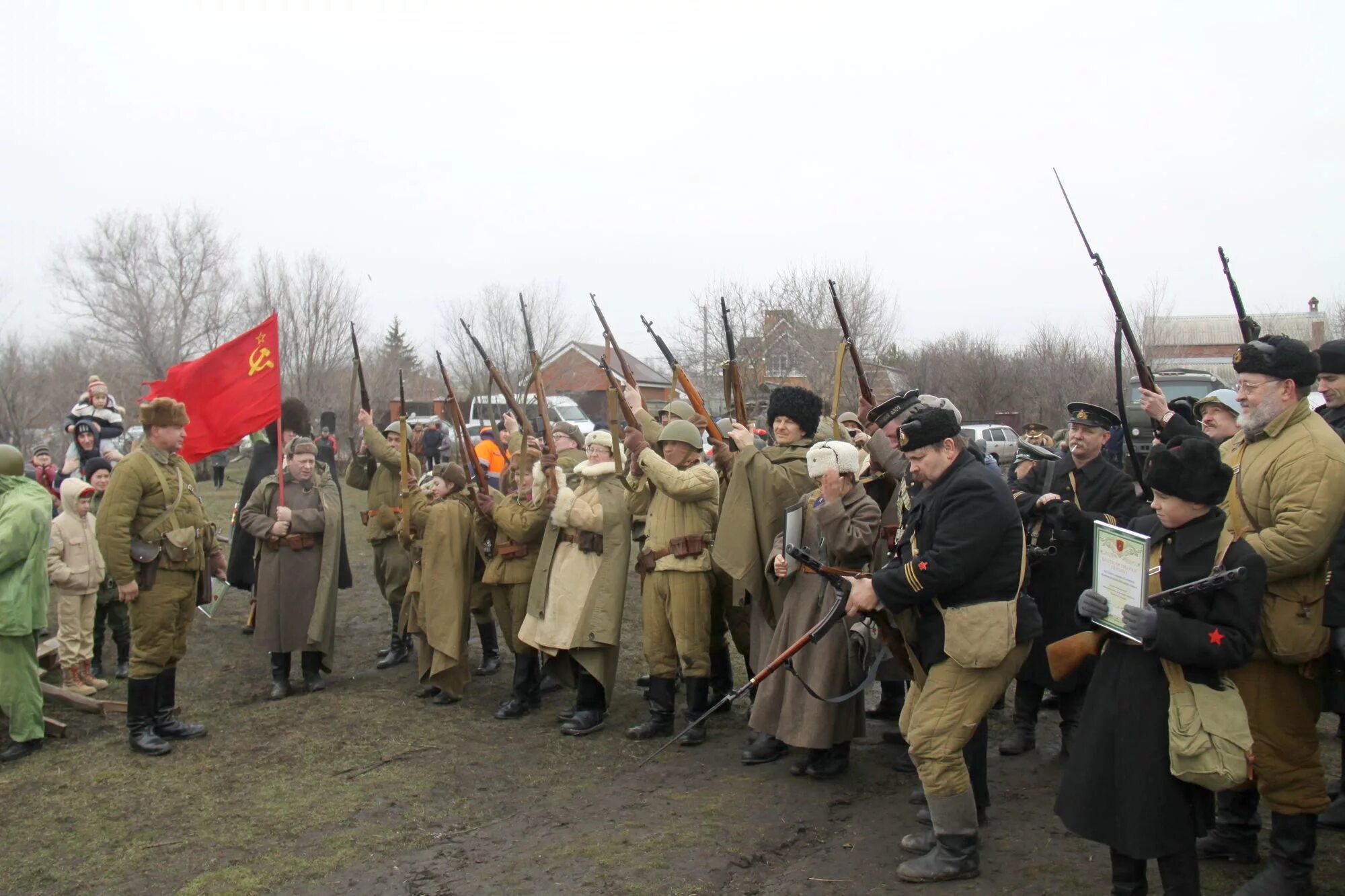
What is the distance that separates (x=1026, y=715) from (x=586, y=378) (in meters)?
39.1

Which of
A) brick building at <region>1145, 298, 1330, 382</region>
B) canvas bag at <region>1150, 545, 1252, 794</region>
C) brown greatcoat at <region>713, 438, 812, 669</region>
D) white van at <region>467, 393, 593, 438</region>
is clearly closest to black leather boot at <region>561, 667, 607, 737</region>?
brown greatcoat at <region>713, 438, 812, 669</region>

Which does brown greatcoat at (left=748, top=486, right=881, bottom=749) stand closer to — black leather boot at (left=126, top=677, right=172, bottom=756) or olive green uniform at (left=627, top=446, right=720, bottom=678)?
olive green uniform at (left=627, top=446, right=720, bottom=678)

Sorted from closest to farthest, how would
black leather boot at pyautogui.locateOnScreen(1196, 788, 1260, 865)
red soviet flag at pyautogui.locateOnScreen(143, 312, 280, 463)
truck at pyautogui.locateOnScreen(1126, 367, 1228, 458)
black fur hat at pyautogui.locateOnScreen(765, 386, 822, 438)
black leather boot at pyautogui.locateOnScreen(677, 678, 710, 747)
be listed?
black leather boot at pyautogui.locateOnScreen(1196, 788, 1260, 865), black fur hat at pyautogui.locateOnScreen(765, 386, 822, 438), black leather boot at pyautogui.locateOnScreen(677, 678, 710, 747), red soviet flag at pyautogui.locateOnScreen(143, 312, 280, 463), truck at pyautogui.locateOnScreen(1126, 367, 1228, 458)

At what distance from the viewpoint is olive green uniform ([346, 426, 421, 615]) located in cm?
843

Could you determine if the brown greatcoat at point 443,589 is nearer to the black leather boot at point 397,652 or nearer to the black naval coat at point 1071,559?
the black leather boot at point 397,652

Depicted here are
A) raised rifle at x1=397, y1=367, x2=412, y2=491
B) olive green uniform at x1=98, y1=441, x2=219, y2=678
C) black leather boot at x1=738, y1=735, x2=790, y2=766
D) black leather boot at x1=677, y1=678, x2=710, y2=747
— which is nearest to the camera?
black leather boot at x1=738, y1=735, x2=790, y2=766

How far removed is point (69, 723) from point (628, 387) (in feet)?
14.6

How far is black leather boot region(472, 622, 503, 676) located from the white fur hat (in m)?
4.18

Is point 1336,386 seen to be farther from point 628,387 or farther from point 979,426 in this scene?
point 979,426

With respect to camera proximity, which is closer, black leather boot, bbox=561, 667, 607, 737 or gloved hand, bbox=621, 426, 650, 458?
gloved hand, bbox=621, 426, 650, 458

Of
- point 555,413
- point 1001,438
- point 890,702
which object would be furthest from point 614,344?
point 1001,438

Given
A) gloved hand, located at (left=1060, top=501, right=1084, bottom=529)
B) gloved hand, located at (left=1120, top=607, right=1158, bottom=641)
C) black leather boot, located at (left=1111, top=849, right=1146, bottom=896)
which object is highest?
gloved hand, located at (left=1060, top=501, right=1084, bottom=529)

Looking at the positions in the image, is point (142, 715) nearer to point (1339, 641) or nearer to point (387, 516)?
point (387, 516)

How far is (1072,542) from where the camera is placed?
18.6 feet
